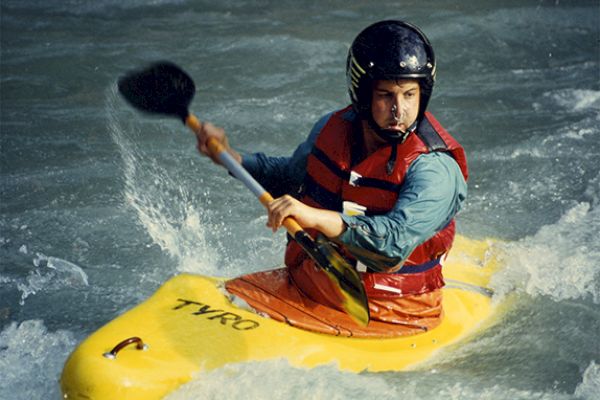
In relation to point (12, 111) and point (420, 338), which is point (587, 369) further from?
point (12, 111)

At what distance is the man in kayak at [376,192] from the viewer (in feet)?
10.2

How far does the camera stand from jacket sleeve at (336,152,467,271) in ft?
10.1

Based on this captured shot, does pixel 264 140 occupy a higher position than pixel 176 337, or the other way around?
pixel 176 337

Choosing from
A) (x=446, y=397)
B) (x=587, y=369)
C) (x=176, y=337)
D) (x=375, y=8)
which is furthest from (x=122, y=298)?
(x=375, y=8)

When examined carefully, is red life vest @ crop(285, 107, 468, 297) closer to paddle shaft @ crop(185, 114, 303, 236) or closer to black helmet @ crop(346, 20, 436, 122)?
black helmet @ crop(346, 20, 436, 122)

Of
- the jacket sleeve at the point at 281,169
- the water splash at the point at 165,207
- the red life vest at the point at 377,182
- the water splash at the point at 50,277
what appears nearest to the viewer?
the red life vest at the point at 377,182

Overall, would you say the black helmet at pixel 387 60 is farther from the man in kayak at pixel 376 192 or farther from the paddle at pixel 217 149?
the paddle at pixel 217 149

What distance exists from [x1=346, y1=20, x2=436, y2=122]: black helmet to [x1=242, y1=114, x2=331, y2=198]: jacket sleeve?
39 cm

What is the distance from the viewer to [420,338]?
142 inches

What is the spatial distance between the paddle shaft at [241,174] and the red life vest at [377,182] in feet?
0.87

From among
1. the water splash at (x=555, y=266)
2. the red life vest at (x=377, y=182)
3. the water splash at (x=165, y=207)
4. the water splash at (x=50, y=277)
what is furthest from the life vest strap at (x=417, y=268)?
the water splash at (x=50, y=277)

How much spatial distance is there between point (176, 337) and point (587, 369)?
5.66 ft

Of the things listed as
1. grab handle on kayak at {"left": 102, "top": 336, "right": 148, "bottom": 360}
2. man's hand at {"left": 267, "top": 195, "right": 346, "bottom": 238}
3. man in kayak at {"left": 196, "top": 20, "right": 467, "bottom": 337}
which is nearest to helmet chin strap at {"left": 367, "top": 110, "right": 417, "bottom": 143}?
man in kayak at {"left": 196, "top": 20, "right": 467, "bottom": 337}

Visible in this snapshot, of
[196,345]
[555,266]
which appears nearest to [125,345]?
[196,345]
